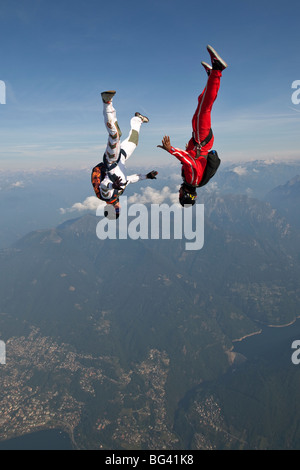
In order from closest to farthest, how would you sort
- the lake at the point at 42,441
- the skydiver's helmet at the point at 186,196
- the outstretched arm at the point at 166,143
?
1. the outstretched arm at the point at 166,143
2. the skydiver's helmet at the point at 186,196
3. the lake at the point at 42,441

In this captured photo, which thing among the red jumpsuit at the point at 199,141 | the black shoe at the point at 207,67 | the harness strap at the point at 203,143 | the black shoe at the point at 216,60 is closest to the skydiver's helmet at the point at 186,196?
the red jumpsuit at the point at 199,141

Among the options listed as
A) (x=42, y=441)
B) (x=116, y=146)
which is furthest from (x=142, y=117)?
(x=42, y=441)

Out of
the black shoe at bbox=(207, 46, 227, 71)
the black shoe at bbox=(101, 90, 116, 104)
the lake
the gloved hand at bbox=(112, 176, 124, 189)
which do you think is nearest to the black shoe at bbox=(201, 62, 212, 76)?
the black shoe at bbox=(207, 46, 227, 71)

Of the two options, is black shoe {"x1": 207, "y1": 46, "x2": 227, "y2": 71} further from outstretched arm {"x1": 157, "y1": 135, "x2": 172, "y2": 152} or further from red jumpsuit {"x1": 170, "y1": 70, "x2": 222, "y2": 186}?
outstretched arm {"x1": 157, "y1": 135, "x2": 172, "y2": 152}

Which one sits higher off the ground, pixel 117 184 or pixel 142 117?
pixel 142 117

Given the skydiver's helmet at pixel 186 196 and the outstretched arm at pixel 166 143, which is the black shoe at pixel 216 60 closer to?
the outstretched arm at pixel 166 143

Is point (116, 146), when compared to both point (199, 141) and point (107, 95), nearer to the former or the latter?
point (107, 95)
